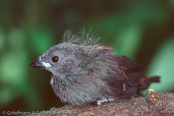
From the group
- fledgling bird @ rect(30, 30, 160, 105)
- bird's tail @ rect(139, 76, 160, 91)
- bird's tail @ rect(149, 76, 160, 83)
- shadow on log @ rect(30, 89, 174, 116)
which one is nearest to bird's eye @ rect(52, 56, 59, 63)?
fledgling bird @ rect(30, 30, 160, 105)

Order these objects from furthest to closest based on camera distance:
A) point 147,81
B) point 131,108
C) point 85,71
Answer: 1. point 147,81
2. point 85,71
3. point 131,108

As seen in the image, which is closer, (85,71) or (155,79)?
(85,71)

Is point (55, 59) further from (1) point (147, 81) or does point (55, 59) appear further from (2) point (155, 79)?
(2) point (155, 79)

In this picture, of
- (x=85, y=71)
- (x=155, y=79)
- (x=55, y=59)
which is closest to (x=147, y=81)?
(x=155, y=79)

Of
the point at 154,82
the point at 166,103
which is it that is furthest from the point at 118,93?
the point at 154,82

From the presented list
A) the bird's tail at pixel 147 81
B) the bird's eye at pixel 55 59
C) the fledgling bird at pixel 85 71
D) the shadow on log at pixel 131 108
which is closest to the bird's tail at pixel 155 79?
the bird's tail at pixel 147 81

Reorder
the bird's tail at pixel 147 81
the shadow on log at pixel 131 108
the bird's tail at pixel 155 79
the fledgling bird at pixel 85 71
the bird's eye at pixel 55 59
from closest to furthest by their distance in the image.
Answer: the shadow on log at pixel 131 108, the fledgling bird at pixel 85 71, the bird's eye at pixel 55 59, the bird's tail at pixel 147 81, the bird's tail at pixel 155 79

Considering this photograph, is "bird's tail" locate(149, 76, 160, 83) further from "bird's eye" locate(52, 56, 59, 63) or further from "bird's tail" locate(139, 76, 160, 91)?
"bird's eye" locate(52, 56, 59, 63)

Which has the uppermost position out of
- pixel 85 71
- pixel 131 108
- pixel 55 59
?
pixel 55 59

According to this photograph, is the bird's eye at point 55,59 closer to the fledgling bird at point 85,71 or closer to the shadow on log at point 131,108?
the fledgling bird at point 85,71

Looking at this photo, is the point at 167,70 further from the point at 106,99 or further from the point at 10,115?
the point at 10,115
